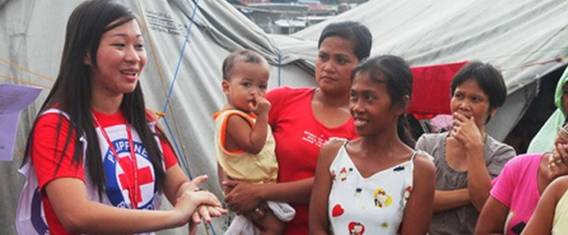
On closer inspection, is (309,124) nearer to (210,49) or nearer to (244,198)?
(244,198)

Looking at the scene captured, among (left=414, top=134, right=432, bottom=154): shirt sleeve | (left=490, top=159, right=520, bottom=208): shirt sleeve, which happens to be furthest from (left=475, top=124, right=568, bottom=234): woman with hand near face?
(left=414, top=134, right=432, bottom=154): shirt sleeve

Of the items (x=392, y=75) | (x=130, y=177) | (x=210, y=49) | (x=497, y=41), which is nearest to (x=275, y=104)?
(x=392, y=75)

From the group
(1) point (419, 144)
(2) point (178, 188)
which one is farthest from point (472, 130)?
(2) point (178, 188)

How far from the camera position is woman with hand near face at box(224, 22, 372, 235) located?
291cm

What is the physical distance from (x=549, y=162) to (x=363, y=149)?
2.06 feet

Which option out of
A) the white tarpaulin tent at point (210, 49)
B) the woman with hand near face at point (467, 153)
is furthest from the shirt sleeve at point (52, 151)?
the white tarpaulin tent at point (210, 49)

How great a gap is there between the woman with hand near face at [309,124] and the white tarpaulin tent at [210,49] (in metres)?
1.56

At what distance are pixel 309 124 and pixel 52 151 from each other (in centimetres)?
107

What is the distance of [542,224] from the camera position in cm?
230

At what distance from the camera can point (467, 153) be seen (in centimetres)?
297

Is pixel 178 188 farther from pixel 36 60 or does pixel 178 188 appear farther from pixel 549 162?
pixel 36 60

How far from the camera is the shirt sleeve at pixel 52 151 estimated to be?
2137 millimetres

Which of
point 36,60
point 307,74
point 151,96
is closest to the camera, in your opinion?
point 36,60

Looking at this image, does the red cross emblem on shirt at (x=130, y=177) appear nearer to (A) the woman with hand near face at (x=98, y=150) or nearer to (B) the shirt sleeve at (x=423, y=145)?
(A) the woman with hand near face at (x=98, y=150)
